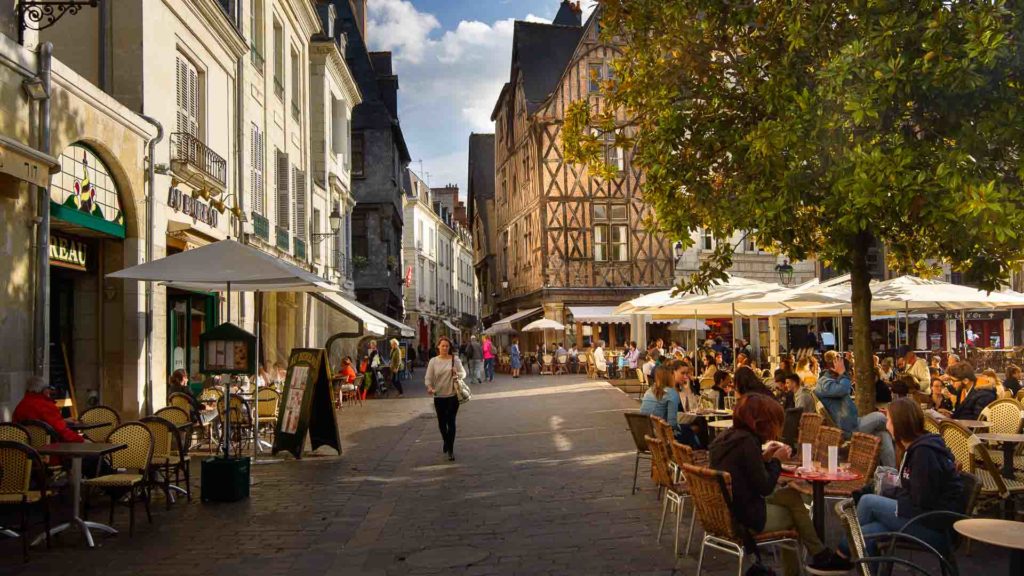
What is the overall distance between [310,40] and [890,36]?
793 inches

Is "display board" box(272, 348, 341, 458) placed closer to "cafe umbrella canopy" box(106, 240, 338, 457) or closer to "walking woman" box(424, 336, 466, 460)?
"walking woman" box(424, 336, 466, 460)

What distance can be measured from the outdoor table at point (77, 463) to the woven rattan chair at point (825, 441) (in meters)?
5.05

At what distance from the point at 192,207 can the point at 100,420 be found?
628 cm

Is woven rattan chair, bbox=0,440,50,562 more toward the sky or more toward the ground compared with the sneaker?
more toward the sky

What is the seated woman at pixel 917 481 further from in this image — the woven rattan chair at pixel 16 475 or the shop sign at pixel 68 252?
the shop sign at pixel 68 252

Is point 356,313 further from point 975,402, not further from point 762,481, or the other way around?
point 762,481

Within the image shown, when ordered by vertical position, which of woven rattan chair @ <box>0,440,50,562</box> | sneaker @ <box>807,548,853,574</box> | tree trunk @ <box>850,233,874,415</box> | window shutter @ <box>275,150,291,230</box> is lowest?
sneaker @ <box>807,548,853,574</box>

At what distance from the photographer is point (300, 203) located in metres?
23.2

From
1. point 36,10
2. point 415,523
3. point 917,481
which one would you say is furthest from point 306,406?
point 917,481

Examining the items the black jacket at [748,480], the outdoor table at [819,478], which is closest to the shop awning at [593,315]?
the outdoor table at [819,478]

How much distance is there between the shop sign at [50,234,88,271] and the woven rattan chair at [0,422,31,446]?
376cm

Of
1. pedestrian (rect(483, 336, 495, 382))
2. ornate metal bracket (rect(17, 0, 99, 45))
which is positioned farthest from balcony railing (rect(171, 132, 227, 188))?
pedestrian (rect(483, 336, 495, 382))

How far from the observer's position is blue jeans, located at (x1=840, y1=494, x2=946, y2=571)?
469 centimetres

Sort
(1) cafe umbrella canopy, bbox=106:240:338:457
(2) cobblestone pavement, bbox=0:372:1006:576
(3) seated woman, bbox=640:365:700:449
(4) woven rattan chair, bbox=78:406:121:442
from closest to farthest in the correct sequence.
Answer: (2) cobblestone pavement, bbox=0:372:1006:576 < (4) woven rattan chair, bbox=78:406:121:442 < (1) cafe umbrella canopy, bbox=106:240:338:457 < (3) seated woman, bbox=640:365:700:449
